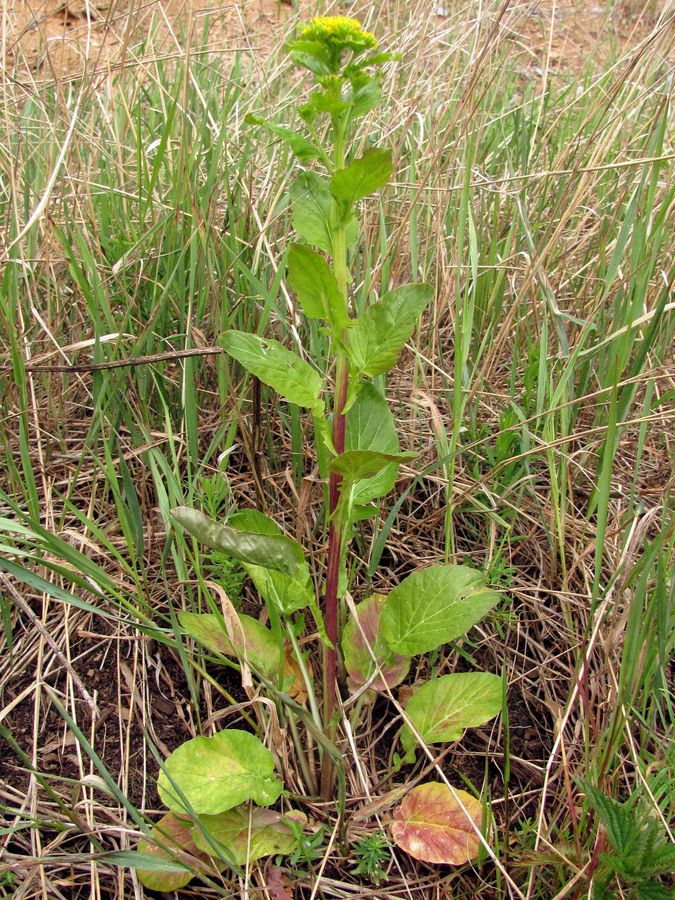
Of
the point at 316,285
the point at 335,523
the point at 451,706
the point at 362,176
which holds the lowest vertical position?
the point at 451,706

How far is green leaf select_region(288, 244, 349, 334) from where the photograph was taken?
3.06 ft

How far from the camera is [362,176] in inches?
34.8

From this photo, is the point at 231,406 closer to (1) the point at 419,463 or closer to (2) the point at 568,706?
(1) the point at 419,463

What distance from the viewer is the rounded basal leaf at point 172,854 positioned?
37.8 inches

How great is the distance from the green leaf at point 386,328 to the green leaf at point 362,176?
0.15 metres

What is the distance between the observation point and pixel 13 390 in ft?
4.69

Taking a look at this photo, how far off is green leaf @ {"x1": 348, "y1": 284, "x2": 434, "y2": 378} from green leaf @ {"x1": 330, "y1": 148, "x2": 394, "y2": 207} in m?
0.15

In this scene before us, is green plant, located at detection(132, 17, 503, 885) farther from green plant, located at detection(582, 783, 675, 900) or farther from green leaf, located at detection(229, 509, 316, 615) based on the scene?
green plant, located at detection(582, 783, 675, 900)

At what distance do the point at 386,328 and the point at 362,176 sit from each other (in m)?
0.21

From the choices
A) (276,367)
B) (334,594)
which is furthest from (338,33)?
(334,594)

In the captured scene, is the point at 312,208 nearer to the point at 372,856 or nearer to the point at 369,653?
the point at 369,653

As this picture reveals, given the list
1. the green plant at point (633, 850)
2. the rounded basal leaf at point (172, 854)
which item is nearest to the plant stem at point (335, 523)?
the rounded basal leaf at point (172, 854)

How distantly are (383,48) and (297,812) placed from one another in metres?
1.99

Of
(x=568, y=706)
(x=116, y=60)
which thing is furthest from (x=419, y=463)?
(x=116, y=60)
